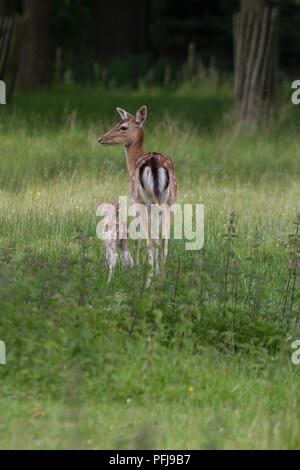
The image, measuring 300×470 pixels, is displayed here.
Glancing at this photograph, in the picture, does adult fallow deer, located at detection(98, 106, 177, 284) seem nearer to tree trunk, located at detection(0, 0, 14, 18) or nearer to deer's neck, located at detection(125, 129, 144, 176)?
deer's neck, located at detection(125, 129, 144, 176)

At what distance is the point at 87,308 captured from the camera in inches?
235

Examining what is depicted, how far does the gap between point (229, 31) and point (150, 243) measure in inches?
967

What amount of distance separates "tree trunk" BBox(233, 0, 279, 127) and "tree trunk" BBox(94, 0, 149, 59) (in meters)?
13.3

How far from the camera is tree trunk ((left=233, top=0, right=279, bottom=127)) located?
15773 millimetres

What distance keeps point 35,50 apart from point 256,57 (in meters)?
7.19

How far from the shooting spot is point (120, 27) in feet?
95.1

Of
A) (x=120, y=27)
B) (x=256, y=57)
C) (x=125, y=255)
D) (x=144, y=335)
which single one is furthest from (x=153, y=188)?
(x=120, y=27)

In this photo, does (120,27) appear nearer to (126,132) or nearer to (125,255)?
Result: (126,132)

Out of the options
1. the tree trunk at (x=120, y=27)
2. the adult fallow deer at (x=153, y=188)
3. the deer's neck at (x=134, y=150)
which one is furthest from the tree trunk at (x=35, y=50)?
the adult fallow deer at (x=153, y=188)

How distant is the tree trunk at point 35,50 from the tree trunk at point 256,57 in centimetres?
669

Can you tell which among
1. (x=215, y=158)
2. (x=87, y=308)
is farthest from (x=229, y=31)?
(x=87, y=308)

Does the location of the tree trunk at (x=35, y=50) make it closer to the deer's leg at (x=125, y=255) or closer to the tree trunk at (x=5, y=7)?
the tree trunk at (x=5, y=7)
